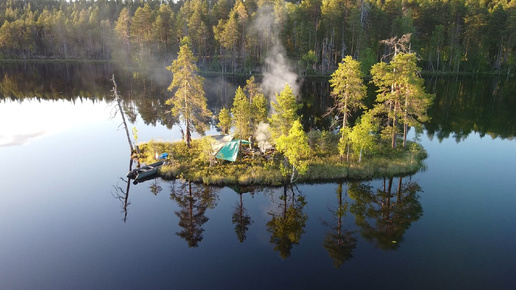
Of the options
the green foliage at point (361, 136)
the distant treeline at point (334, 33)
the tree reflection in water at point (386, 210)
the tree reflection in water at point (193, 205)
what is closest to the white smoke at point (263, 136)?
the tree reflection in water at point (193, 205)

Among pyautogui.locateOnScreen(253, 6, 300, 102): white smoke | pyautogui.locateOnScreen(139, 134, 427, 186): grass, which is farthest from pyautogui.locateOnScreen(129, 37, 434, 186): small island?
pyautogui.locateOnScreen(253, 6, 300, 102): white smoke

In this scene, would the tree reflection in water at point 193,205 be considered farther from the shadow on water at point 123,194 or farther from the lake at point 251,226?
the shadow on water at point 123,194

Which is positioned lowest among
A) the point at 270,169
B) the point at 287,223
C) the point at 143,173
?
the point at 287,223

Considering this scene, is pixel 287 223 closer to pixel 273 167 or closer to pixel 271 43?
pixel 273 167

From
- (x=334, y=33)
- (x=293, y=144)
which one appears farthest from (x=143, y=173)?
(x=334, y=33)

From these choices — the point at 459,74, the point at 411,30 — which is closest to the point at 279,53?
the point at 411,30

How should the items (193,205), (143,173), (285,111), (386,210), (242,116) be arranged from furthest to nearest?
1. (242,116)
2. (285,111)
3. (143,173)
4. (193,205)
5. (386,210)

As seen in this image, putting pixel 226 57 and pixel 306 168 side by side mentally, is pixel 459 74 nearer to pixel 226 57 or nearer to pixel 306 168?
pixel 226 57
